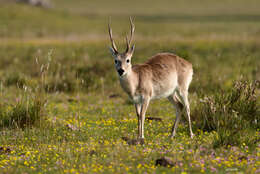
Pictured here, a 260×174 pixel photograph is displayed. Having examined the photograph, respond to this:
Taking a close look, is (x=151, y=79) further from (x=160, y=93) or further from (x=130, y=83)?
(x=130, y=83)

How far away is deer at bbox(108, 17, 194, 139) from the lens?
10120 mm

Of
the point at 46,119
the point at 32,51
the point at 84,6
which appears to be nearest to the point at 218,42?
the point at 32,51

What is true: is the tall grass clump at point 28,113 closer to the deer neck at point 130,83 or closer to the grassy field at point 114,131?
the grassy field at point 114,131

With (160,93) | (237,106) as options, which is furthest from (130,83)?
(237,106)

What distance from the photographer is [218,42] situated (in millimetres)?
31969

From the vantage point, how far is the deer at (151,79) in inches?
398

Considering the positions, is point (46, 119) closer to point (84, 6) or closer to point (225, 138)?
point (225, 138)

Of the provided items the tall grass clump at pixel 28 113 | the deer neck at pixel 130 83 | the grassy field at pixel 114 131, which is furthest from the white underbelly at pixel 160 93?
the tall grass clump at pixel 28 113

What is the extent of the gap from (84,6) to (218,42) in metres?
93.0

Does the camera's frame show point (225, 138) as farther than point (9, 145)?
No

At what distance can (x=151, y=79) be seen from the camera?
10.9 metres

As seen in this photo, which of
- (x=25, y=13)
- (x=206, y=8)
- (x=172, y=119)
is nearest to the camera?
(x=172, y=119)

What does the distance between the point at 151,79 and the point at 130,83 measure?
819 millimetres

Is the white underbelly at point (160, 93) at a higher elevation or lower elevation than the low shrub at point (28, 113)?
higher
